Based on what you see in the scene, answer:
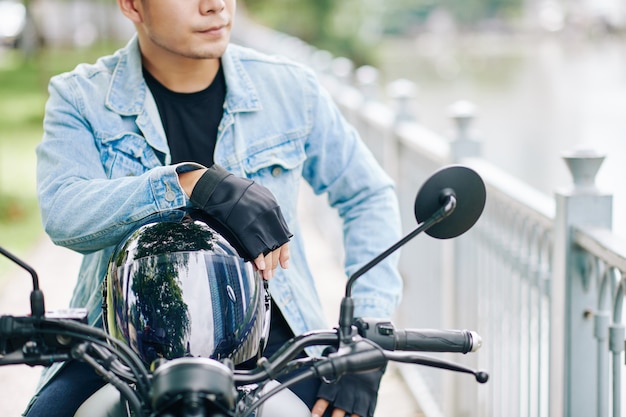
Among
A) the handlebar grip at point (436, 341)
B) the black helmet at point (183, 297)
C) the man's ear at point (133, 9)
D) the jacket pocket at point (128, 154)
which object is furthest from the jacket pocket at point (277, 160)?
the handlebar grip at point (436, 341)

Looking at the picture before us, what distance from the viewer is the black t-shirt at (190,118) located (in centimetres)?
247

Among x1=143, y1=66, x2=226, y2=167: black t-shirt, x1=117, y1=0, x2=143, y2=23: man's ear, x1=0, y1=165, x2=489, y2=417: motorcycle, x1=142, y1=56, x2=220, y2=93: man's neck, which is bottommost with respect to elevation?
x1=0, y1=165, x2=489, y2=417: motorcycle

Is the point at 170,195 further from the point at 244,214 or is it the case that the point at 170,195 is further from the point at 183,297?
the point at 183,297

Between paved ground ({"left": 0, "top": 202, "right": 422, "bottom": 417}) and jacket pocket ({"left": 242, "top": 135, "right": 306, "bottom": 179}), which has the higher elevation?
jacket pocket ({"left": 242, "top": 135, "right": 306, "bottom": 179})

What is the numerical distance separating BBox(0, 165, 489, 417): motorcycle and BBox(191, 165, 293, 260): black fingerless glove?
7.3 inches

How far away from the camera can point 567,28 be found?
72125 mm

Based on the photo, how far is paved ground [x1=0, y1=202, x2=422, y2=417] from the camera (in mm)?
4672

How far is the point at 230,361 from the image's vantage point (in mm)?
1582

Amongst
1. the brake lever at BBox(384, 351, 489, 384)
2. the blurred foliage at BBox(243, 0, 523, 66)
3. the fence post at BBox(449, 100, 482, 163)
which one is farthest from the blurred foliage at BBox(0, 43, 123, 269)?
the blurred foliage at BBox(243, 0, 523, 66)

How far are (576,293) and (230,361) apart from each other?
1419 mm

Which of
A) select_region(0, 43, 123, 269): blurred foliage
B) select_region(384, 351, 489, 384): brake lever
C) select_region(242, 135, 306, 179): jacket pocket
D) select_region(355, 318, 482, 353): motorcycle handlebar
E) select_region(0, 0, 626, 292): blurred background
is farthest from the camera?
select_region(0, 0, 626, 292): blurred background

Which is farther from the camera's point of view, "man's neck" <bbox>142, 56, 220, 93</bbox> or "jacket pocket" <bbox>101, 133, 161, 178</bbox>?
"man's neck" <bbox>142, 56, 220, 93</bbox>

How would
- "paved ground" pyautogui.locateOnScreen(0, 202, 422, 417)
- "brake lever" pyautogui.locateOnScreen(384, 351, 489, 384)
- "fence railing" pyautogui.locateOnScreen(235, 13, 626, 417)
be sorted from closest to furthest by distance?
"brake lever" pyautogui.locateOnScreen(384, 351, 489, 384) < "fence railing" pyautogui.locateOnScreen(235, 13, 626, 417) < "paved ground" pyautogui.locateOnScreen(0, 202, 422, 417)

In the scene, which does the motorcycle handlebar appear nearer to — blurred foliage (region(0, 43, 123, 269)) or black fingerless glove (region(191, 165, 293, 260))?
black fingerless glove (region(191, 165, 293, 260))
